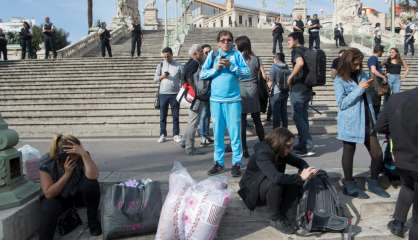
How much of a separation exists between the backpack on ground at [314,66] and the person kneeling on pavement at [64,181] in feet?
11.1

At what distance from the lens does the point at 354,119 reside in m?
4.55

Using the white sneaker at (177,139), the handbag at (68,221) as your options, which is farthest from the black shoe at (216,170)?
the white sneaker at (177,139)

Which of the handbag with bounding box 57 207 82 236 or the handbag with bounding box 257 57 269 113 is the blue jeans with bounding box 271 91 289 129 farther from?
the handbag with bounding box 57 207 82 236

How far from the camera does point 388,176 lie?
16.0 feet

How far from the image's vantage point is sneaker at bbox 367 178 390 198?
4.58m

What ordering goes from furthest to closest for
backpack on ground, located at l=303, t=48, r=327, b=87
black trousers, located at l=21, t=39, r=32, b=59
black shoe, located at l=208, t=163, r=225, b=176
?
black trousers, located at l=21, t=39, r=32, b=59 → backpack on ground, located at l=303, t=48, r=327, b=87 → black shoe, located at l=208, t=163, r=225, b=176

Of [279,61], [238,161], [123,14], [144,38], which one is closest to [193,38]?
[144,38]

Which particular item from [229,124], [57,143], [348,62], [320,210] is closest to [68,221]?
[57,143]

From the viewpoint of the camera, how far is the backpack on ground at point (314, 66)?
6.03 metres

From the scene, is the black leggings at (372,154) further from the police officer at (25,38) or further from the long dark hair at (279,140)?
the police officer at (25,38)

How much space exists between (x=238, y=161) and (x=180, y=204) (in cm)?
140

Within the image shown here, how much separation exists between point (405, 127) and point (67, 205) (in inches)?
121

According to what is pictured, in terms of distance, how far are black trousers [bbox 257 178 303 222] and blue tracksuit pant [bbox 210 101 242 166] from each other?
100 cm

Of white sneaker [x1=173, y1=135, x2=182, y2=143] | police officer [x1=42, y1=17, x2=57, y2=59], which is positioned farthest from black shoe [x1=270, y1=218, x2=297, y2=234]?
police officer [x1=42, y1=17, x2=57, y2=59]
